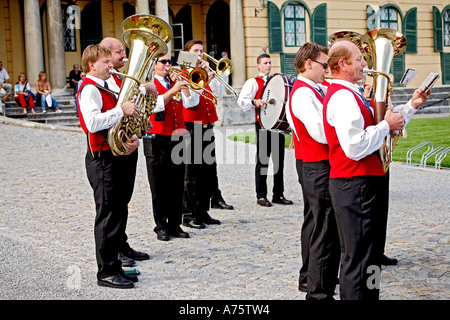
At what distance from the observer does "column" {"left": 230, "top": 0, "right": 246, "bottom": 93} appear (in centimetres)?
2105

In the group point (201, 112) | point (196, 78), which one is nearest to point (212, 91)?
point (201, 112)

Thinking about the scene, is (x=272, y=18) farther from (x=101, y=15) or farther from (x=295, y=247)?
(x=295, y=247)

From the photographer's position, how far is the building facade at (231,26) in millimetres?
19047

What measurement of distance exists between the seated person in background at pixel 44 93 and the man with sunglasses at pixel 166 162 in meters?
12.0

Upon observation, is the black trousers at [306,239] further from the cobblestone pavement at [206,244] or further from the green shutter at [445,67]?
the green shutter at [445,67]

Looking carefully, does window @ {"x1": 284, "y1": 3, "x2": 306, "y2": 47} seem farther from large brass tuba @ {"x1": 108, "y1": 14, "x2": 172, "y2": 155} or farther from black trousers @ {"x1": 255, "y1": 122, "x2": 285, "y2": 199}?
large brass tuba @ {"x1": 108, "y1": 14, "x2": 172, "y2": 155}

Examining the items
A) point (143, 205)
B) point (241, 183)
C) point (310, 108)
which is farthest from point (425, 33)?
point (310, 108)

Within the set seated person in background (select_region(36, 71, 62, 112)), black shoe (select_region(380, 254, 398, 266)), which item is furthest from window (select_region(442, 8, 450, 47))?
black shoe (select_region(380, 254, 398, 266))

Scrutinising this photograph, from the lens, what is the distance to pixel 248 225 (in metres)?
7.52

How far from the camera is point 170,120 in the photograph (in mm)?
6961

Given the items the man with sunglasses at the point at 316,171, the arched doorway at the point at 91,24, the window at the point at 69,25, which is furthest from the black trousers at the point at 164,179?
the arched doorway at the point at 91,24

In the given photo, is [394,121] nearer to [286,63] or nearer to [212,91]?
[212,91]
